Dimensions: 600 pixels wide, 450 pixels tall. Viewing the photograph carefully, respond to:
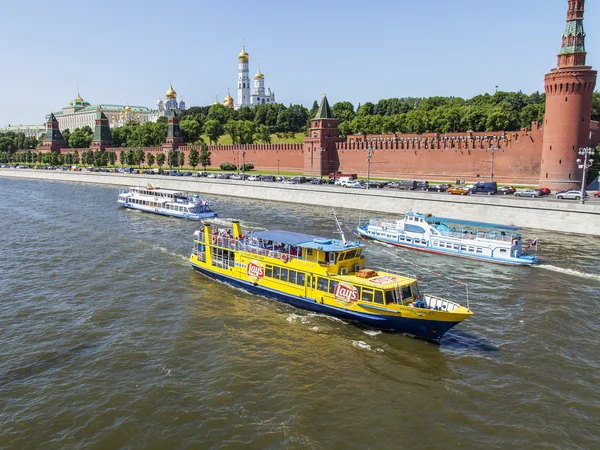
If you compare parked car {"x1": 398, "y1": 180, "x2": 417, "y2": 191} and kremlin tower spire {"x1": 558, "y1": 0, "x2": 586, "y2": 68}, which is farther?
parked car {"x1": 398, "y1": 180, "x2": 417, "y2": 191}

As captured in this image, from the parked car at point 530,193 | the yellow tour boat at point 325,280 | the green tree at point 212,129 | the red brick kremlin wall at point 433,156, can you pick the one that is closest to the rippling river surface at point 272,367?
the yellow tour boat at point 325,280

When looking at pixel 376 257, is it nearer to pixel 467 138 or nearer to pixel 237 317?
pixel 237 317

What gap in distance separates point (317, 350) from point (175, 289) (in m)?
9.70

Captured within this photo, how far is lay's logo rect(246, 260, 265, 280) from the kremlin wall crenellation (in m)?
36.7

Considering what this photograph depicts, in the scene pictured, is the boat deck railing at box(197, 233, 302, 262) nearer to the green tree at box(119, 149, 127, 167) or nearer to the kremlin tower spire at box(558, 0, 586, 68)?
the kremlin tower spire at box(558, 0, 586, 68)

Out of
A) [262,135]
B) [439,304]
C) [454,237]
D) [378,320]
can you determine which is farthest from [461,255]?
[262,135]

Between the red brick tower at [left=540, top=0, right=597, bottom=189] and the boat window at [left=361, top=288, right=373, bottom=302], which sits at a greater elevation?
the red brick tower at [left=540, top=0, right=597, bottom=189]

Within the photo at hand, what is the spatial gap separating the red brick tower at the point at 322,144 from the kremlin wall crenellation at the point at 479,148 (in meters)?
0.15

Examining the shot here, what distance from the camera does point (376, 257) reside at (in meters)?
32.6

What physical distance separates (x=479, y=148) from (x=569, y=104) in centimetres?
1325

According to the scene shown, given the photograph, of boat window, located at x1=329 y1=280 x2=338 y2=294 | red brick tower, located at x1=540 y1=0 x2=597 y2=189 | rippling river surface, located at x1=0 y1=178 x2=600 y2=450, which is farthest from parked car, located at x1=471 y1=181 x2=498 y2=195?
boat window, located at x1=329 y1=280 x2=338 y2=294

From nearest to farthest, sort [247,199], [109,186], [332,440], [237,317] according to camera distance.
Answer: [332,440] < [237,317] < [247,199] < [109,186]

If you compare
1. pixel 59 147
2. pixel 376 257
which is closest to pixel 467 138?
pixel 376 257

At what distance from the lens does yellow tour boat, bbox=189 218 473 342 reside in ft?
64.3
